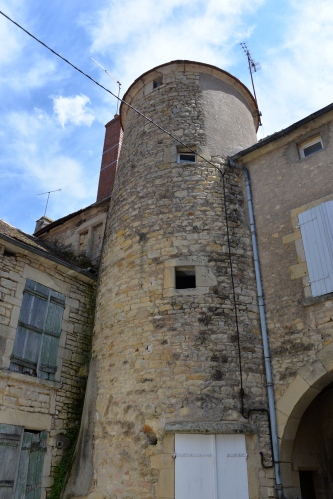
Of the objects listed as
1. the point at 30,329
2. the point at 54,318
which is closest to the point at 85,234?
the point at 54,318

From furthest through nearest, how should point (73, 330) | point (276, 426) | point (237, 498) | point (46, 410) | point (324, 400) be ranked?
point (73, 330) < point (324, 400) < point (46, 410) < point (276, 426) < point (237, 498)

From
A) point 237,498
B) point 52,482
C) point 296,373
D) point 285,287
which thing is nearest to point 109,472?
point 52,482

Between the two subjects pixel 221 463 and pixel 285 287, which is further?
pixel 285 287

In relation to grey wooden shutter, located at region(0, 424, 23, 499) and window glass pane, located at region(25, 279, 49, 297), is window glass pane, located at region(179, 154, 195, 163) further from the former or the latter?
grey wooden shutter, located at region(0, 424, 23, 499)

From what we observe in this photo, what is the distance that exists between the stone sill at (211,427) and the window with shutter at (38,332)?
259 cm

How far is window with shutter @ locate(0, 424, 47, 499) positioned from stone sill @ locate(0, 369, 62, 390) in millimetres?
680

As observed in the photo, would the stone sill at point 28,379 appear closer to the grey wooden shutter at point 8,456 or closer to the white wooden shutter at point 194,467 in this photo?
the grey wooden shutter at point 8,456

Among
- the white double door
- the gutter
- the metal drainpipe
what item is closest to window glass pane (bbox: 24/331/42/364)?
the gutter

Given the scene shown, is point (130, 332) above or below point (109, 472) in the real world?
above

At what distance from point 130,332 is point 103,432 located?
4.98 ft

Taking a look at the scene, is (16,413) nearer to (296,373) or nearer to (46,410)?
(46,410)

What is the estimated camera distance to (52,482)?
21.4ft

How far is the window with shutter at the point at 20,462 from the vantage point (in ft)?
19.6

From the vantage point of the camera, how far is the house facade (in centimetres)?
556
